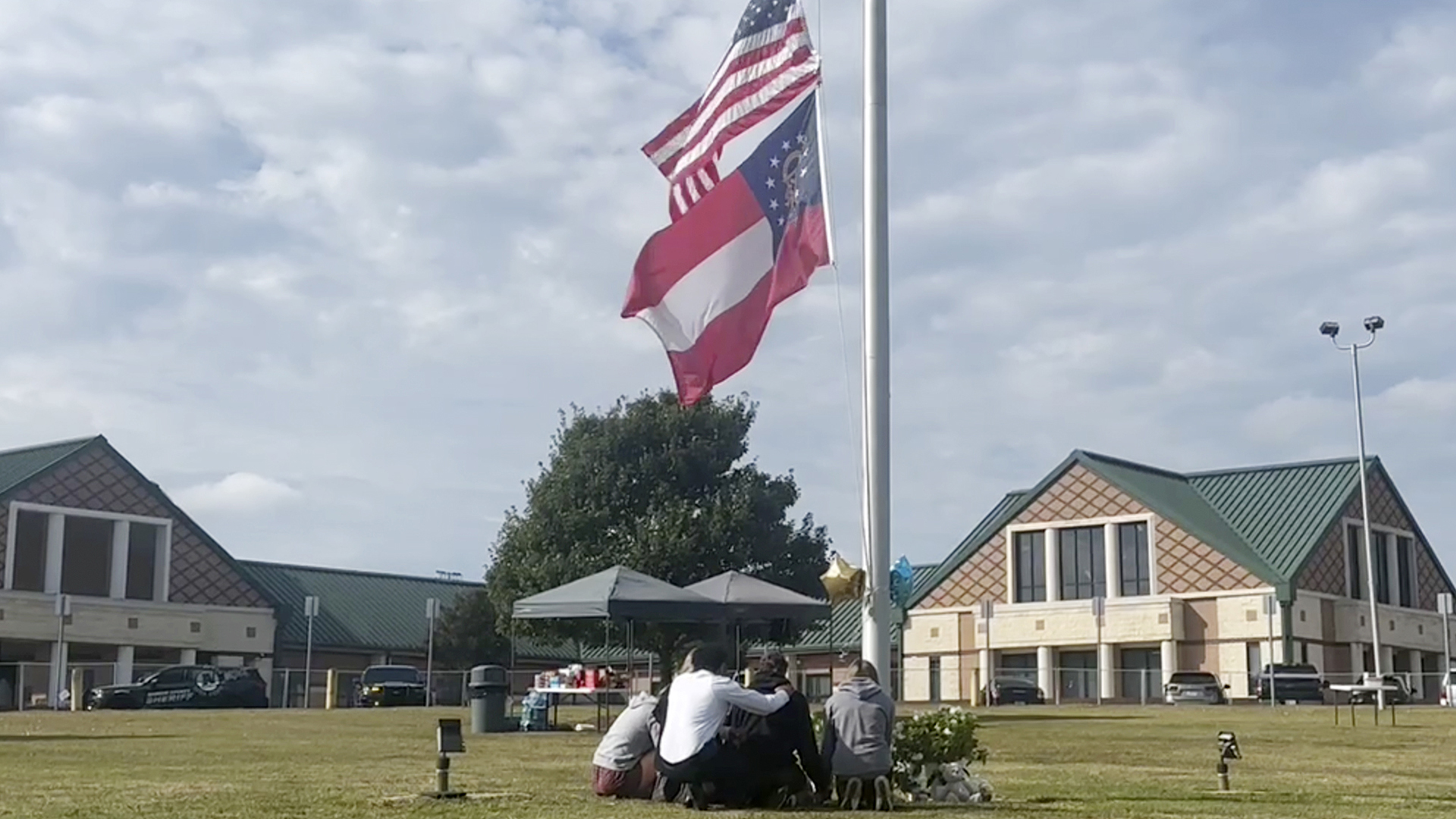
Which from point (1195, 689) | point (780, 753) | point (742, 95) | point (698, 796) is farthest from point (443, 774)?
point (1195, 689)

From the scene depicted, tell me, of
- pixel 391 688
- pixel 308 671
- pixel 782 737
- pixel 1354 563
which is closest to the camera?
pixel 782 737

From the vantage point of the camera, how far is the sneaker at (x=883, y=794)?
1348 cm

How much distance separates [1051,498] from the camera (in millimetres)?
66812

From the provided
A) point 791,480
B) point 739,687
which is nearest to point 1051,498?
point 791,480

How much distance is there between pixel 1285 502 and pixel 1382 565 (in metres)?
4.75

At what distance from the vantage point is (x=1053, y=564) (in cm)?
6594

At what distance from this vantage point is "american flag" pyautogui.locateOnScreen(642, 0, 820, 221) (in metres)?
15.5

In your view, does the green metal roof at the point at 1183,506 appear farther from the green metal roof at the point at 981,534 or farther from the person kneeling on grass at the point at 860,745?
the person kneeling on grass at the point at 860,745

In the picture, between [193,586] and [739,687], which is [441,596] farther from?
[739,687]

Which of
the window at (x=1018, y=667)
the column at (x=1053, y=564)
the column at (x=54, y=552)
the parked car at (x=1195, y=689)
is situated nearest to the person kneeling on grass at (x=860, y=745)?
Result: the parked car at (x=1195, y=689)

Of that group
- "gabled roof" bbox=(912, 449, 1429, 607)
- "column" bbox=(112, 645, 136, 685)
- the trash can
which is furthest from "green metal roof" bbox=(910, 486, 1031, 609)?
the trash can

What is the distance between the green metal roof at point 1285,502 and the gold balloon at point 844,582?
48700mm

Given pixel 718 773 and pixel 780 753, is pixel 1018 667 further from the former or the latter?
pixel 718 773

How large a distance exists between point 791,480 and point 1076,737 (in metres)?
28.4
